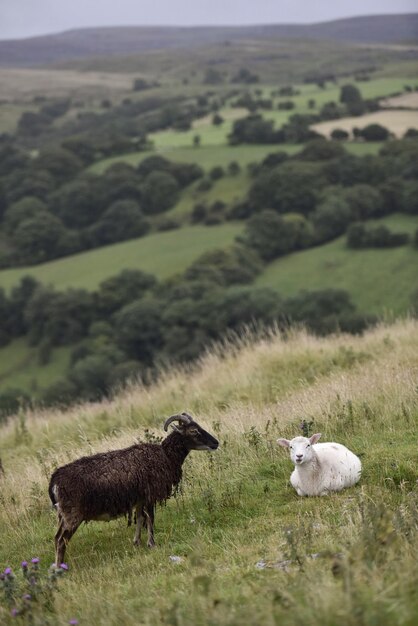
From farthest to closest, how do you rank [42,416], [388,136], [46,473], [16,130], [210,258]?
[16,130] < [388,136] < [210,258] < [42,416] < [46,473]

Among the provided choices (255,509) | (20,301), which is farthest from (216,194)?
(255,509)

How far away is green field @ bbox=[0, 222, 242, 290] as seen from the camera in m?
103

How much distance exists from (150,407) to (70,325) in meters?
76.2

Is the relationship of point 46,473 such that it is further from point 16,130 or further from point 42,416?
point 16,130

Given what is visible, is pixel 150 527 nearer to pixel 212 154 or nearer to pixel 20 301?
pixel 20 301

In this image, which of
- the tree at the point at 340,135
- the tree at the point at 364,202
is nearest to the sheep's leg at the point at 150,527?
the tree at the point at 364,202

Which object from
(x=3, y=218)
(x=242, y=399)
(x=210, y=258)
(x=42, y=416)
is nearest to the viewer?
(x=242, y=399)

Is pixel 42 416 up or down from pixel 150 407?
down

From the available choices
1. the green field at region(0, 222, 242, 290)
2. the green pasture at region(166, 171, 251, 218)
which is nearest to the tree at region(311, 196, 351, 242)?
the green field at region(0, 222, 242, 290)

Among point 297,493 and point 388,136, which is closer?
point 297,493

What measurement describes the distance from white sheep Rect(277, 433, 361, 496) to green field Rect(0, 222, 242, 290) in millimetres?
89203

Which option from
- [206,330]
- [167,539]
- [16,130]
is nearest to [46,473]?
[167,539]

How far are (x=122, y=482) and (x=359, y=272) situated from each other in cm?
8535

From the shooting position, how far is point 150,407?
53.7 ft
